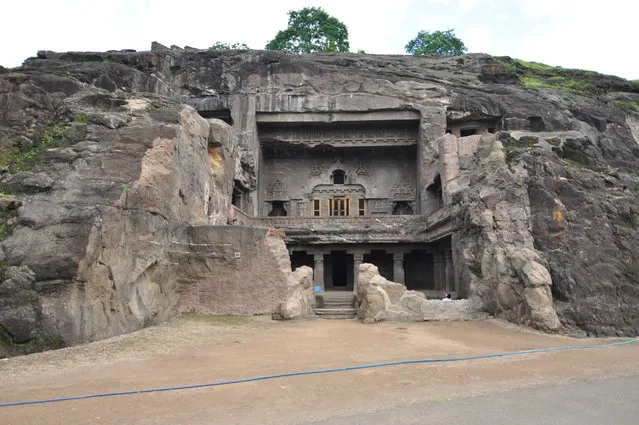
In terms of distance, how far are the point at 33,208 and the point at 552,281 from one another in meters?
10.4

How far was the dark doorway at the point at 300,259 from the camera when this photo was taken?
2362 cm

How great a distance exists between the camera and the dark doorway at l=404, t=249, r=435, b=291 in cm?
2402

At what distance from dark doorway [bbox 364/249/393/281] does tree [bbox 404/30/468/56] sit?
33.7m

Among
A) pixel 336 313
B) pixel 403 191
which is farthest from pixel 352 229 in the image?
pixel 336 313

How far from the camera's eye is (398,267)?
2203 centimetres

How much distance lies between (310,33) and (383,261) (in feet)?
106

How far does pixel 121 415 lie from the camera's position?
3.74 meters

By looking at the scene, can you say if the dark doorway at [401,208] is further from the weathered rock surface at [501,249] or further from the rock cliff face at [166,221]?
the weathered rock surface at [501,249]

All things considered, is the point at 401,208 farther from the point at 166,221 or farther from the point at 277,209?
the point at 166,221

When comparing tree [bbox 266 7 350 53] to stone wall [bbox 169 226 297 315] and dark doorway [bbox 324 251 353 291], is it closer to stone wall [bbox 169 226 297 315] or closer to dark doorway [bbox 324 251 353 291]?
dark doorway [bbox 324 251 353 291]

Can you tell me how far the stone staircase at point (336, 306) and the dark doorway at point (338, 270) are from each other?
6125 mm

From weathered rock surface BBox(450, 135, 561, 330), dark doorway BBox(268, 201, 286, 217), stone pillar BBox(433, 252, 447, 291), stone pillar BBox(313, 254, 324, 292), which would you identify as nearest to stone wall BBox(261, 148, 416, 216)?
dark doorway BBox(268, 201, 286, 217)

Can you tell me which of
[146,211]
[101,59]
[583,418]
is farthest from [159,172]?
[101,59]

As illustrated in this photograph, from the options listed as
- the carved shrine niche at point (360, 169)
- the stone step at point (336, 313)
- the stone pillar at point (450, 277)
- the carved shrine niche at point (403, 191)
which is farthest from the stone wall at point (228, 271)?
the carved shrine niche at point (360, 169)
